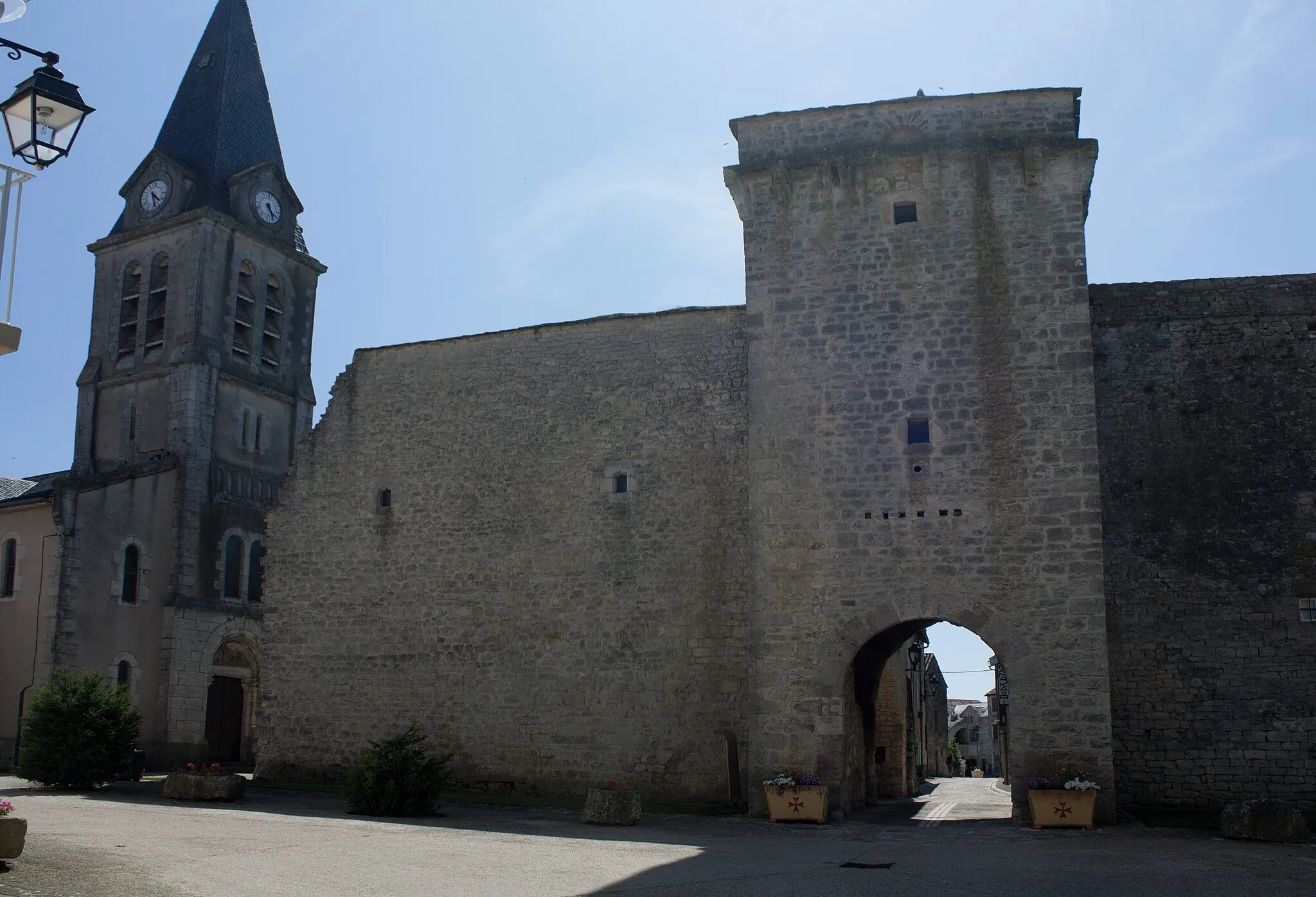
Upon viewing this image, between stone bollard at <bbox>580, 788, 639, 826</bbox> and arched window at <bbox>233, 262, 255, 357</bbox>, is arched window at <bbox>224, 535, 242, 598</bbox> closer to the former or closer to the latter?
arched window at <bbox>233, 262, 255, 357</bbox>

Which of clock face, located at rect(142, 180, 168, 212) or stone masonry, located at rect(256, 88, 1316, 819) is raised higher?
clock face, located at rect(142, 180, 168, 212)

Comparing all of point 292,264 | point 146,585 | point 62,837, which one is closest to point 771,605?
point 62,837

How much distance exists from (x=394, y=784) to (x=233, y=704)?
18363 millimetres

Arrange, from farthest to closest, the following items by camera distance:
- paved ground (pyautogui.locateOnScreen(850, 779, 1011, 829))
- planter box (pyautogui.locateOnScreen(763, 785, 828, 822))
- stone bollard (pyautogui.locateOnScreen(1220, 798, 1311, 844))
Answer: paved ground (pyautogui.locateOnScreen(850, 779, 1011, 829))
planter box (pyautogui.locateOnScreen(763, 785, 828, 822))
stone bollard (pyautogui.locateOnScreen(1220, 798, 1311, 844))

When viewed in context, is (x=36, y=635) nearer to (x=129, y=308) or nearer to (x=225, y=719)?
(x=225, y=719)

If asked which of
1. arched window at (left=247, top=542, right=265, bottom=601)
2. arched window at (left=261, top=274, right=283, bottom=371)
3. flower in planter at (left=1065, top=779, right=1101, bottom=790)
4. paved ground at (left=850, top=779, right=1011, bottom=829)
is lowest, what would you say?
paved ground at (left=850, top=779, right=1011, bottom=829)

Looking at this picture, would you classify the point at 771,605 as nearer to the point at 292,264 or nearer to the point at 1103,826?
the point at 1103,826

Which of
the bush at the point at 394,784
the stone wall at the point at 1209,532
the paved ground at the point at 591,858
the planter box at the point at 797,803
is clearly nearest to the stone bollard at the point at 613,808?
the paved ground at the point at 591,858

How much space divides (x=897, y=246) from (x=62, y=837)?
37.4ft

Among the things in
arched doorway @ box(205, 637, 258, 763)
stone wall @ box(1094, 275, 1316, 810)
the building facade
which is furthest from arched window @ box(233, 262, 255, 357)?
stone wall @ box(1094, 275, 1316, 810)

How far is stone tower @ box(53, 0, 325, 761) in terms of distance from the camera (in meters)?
26.6

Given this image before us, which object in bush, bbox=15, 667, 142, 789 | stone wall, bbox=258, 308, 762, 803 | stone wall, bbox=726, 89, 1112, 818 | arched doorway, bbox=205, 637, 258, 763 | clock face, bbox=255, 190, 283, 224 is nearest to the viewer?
stone wall, bbox=726, 89, 1112, 818

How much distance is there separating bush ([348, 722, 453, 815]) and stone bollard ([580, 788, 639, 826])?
6.87ft

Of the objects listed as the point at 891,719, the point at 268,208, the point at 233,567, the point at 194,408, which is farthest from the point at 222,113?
the point at 891,719
